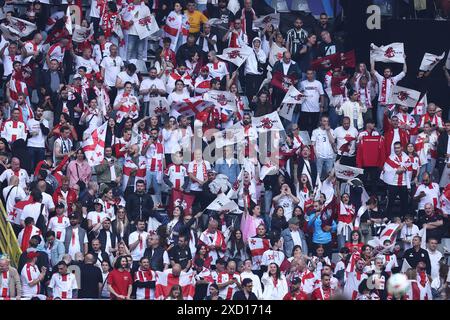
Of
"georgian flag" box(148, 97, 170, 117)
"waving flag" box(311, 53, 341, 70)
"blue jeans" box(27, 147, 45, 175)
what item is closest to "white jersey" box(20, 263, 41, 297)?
"blue jeans" box(27, 147, 45, 175)

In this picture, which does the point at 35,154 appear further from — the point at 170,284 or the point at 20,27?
the point at 170,284

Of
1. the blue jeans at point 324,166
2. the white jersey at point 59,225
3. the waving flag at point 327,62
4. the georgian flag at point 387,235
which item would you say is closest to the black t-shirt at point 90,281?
the white jersey at point 59,225

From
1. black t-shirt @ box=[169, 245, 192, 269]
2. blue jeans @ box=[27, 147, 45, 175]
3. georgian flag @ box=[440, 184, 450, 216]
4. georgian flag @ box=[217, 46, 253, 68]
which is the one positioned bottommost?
black t-shirt @ box=[169, 245, 192, 269]

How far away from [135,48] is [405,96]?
215 inches

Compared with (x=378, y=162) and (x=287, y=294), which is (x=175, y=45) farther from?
(x=287, y=294)

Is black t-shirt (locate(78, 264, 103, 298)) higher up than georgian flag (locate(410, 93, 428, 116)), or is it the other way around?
georgian flag (locate(410, 93, 428, 116))

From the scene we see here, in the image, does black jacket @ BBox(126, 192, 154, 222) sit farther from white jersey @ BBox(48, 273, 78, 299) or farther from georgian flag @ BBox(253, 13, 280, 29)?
georgian flag @ BBox(253, 13, 280, 29)

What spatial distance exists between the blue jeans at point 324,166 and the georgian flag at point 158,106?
10.2 ft

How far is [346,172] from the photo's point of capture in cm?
3222

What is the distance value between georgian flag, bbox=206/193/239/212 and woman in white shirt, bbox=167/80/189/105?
100 inches

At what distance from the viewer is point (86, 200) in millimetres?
30828

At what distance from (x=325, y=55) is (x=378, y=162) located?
105 inches

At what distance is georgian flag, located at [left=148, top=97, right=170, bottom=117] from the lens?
32.9m

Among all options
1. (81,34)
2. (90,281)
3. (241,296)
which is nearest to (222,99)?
(81,34)
